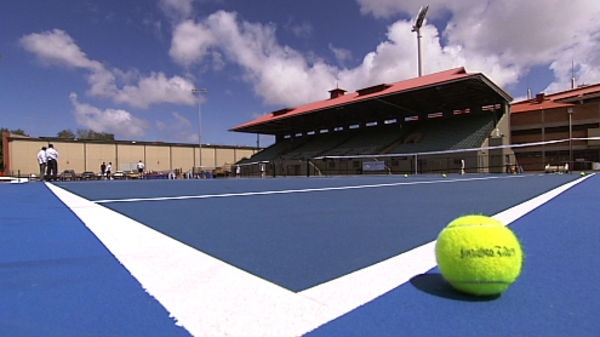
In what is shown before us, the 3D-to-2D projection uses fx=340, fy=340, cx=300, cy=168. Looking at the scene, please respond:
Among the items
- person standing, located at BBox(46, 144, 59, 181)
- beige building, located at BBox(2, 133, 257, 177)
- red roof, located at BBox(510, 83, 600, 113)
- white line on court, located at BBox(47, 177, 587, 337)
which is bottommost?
white line on court, located at BBox(47, 177, 587, 337)

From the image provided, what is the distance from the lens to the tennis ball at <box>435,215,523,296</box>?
4.00 ft

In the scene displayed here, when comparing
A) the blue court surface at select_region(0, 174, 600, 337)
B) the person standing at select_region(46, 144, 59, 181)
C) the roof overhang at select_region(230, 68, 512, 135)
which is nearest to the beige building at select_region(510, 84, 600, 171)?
the roof overhang at select_region(230, 68, 512, 135)

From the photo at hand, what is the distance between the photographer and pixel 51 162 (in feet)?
48.6

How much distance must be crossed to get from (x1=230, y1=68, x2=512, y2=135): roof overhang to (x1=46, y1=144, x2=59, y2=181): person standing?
20.0 m

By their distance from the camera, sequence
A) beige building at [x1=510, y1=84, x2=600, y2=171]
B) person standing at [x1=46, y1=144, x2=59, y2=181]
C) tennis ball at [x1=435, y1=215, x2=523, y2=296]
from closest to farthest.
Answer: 1. tennis ball at [x1=435, y1=215, x2=523, y2=296]
2. person standing at [x1=46, y1=144, x2=59, y2=181]
3. beige building at [x1=510, y1=84, x2=600, y2=171]

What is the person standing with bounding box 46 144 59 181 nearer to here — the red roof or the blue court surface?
the blue court surface

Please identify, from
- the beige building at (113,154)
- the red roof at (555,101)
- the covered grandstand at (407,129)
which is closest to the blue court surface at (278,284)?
the covered grandstand at (407,129)

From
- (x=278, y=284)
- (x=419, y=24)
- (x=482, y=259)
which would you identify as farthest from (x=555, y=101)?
(x=278, y=284)

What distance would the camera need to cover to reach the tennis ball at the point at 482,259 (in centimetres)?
122

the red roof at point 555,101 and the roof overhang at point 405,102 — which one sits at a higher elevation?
the red roof at point 555,101

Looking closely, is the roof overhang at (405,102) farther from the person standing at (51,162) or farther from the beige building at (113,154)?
the person standing at (51,162)

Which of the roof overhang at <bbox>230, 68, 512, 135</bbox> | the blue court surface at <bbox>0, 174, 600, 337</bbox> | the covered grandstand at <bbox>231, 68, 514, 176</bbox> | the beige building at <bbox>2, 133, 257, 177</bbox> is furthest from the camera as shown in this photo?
the beige building at <bbox>2, 133, 257, 177</bbox>

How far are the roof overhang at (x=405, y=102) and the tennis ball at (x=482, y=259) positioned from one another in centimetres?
2183

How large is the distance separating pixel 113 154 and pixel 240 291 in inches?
1797
